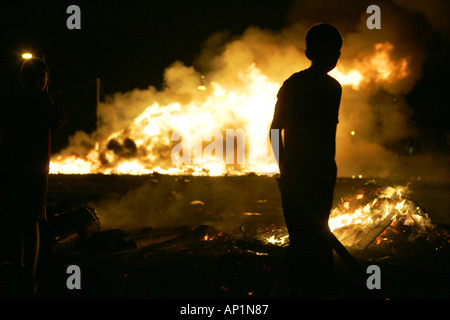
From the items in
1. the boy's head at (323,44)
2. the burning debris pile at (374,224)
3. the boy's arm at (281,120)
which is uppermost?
the boy's head at (323,44)

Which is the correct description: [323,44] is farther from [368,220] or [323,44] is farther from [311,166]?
[368,220]

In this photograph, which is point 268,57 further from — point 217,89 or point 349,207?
point 349,207

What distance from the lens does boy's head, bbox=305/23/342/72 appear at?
2609mm

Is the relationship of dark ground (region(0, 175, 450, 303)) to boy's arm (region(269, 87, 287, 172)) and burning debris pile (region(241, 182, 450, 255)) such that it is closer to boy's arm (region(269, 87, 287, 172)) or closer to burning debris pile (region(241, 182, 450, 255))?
burning debris pile (region(241, 182, 450, 255))

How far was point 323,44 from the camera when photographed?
2.62 metres

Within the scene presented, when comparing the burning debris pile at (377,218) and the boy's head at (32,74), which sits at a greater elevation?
the boy's head at (32,74)

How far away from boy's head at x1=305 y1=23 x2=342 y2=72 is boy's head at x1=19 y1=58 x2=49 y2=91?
2.54 m

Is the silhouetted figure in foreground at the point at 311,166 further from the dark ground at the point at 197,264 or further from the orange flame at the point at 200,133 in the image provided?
the orange flame at the point at 200,133

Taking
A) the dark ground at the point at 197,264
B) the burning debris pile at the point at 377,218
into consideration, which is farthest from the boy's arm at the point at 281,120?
the burning debris pile at the point at 377,218

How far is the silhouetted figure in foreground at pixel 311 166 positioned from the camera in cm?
256

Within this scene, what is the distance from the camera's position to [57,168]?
16766 mm

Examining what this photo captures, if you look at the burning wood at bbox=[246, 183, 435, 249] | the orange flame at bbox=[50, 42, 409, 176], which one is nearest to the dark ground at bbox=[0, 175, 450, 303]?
the burning wood at bbox=[246, 183, 435, 249]
